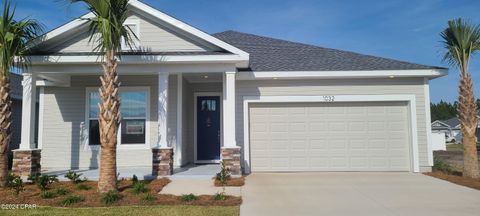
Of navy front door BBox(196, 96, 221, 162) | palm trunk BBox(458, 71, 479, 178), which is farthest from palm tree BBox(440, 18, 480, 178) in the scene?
navy front door BBox(196, 96, 221, 162)

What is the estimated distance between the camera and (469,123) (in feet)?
33.7

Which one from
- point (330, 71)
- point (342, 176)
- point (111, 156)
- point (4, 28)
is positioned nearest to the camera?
point (111, 156)

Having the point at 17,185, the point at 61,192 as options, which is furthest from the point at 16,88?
the point at 61,192

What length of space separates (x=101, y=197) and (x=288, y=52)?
8.63 meters

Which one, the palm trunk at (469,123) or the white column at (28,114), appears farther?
the palm trunk at (469,123)

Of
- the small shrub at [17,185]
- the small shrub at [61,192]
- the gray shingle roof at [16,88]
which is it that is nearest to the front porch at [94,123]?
the small shrub at [17,185]

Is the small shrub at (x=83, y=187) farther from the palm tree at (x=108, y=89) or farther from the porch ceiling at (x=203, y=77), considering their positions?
the porch ceiling at (x=203, y=77)

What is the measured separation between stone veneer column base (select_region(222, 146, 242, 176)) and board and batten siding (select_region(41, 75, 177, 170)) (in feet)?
7.93

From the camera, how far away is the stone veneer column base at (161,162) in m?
9.44

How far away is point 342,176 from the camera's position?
34.3ft

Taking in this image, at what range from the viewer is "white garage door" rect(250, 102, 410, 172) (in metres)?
11.3

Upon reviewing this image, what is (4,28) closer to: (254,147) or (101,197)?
(101,197)

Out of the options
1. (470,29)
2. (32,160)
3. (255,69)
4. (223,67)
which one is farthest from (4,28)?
(470,29)

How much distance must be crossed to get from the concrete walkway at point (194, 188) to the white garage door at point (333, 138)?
110 inches
